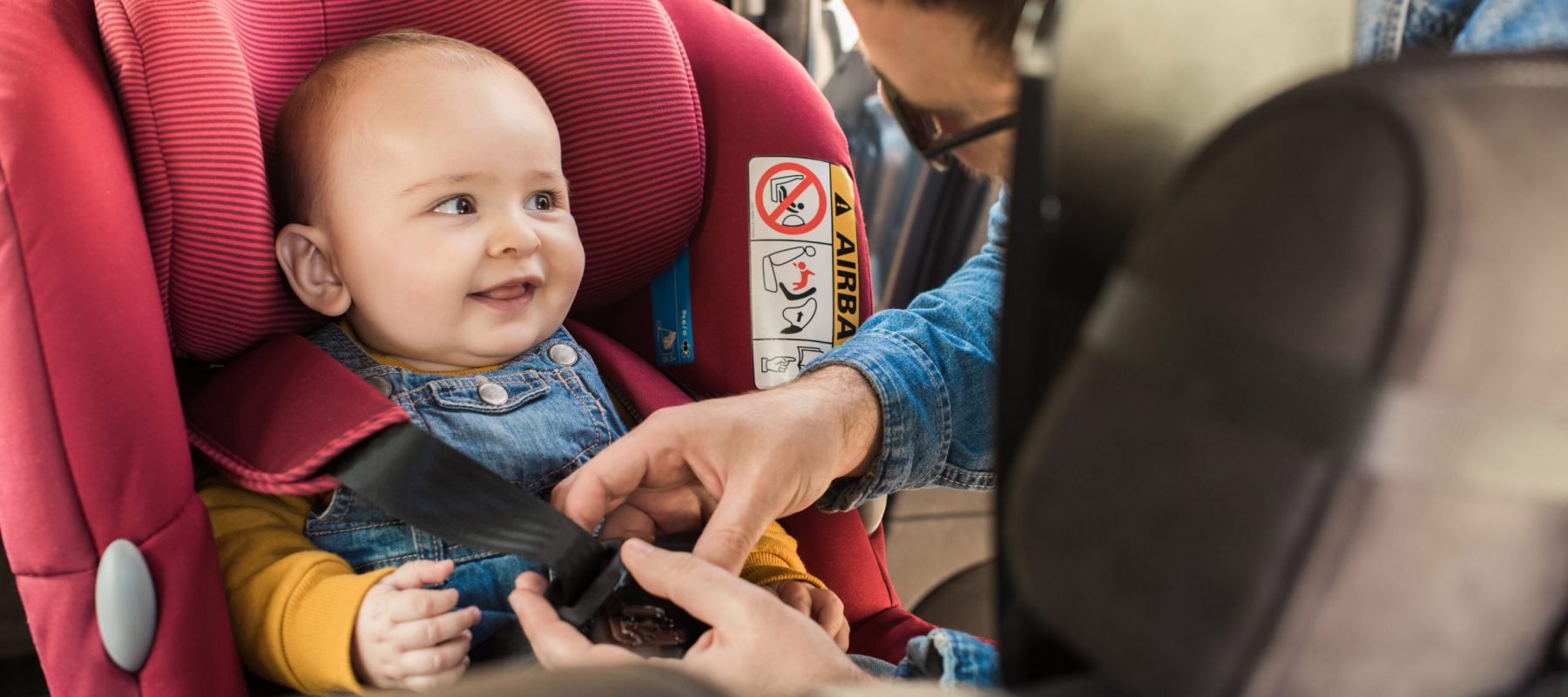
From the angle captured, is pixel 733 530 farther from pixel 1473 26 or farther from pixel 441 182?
pixel 1473 26

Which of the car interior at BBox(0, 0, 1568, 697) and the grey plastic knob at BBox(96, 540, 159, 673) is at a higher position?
the car interior at BBox(0, 0, 1568, 697)

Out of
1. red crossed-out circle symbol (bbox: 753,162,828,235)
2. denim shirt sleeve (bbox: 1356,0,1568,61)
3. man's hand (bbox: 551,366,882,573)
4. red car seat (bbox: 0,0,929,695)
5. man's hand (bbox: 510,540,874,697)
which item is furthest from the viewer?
red crossed-out circle symbol (bbox: 753,162,828,235)

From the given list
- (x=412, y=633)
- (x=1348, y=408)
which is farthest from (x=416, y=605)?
(x=1348, y=408)

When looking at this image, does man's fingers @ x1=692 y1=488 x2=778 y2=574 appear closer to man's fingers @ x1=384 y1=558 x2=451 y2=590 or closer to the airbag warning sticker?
man's fingers @ x1=384 y1=558 x2=451 y2=590

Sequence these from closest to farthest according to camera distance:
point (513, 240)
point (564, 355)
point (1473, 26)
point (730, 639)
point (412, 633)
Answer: point (1473, 26), point (730, 639), point (412, 633), point (513, 240), point (564, 355)

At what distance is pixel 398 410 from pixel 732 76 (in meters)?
0.57

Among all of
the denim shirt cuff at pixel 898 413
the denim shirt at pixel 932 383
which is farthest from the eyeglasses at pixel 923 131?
the denim shirt cuff at pixel 898 413

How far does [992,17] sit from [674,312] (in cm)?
60

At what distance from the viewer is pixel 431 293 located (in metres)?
1.11

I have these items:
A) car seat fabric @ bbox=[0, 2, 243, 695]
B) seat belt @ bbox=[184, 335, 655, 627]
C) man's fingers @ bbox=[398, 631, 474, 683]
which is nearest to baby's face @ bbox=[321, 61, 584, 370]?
seat belt @ bbox=[184, 335, 655, 627]

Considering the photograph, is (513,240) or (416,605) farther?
(513,240)

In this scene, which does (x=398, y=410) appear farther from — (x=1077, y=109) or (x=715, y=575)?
(x=1077, y=109)

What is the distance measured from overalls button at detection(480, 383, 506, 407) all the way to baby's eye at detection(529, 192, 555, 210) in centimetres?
19

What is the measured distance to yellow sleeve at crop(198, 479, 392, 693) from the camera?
0.94m
